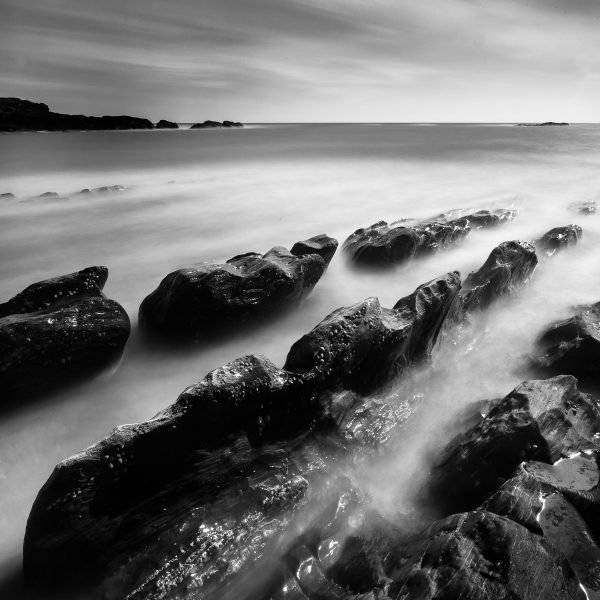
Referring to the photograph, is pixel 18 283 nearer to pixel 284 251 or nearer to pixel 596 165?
pixel 284 251

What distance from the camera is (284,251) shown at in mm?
7156

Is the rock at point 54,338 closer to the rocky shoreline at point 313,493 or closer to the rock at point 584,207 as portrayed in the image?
the rocky shoreline at point 313,493

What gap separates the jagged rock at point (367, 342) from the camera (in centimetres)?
412

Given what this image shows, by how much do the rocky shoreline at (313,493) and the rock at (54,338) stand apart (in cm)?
3

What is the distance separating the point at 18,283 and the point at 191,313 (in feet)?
15.2

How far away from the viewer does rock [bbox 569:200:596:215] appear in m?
13.2

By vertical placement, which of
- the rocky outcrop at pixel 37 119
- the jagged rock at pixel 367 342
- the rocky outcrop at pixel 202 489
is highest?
the rocky outcrop at pixel 37 119

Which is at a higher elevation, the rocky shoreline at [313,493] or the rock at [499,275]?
the rock at [499,275]

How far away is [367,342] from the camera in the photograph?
4.35m

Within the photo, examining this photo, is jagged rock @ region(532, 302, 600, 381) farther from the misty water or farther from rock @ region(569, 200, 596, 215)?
rock @ region(569, 200, 596, 215)

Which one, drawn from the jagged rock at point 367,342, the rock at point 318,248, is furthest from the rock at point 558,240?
the jagged rock at point 367,342

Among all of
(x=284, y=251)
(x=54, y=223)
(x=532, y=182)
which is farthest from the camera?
(x=532, y=182)

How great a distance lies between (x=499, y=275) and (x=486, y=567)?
5210mm

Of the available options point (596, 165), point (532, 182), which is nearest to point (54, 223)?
point (532, 182)
